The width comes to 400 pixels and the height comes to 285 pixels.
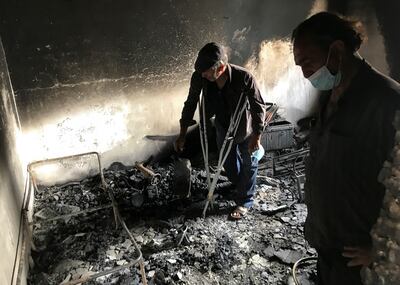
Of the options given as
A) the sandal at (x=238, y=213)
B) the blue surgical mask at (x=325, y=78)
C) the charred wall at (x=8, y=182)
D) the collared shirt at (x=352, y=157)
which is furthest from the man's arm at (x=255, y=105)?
the charred wall at (x=8, y=182)

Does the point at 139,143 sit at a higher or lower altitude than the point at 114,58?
lower

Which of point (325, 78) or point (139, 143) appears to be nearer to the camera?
point (325, 78)

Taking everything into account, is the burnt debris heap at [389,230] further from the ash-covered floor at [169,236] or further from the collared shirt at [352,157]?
the ash-covered floor at [169,236]

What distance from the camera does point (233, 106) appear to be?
379cm

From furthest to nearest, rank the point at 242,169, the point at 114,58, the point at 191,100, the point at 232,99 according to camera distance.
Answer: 1. the point at 114,58
2. the point at 242,169
3. the point at 191,100
4. the point at 232,99

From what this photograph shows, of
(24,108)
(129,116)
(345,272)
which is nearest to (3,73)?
(24,108)

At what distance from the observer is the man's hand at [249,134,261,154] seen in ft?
12.3

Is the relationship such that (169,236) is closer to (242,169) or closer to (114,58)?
(242,169)

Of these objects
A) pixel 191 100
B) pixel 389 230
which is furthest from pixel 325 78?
pixel 191 100

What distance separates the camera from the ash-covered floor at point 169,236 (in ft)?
10.8

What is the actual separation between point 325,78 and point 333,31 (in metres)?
0.24

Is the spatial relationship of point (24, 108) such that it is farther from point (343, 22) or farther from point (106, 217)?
point (343, 22)

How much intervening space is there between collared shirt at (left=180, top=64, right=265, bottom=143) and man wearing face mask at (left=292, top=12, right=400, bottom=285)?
4.97 ft

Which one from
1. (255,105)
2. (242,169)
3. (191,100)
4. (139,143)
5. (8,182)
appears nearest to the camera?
(8,182)
